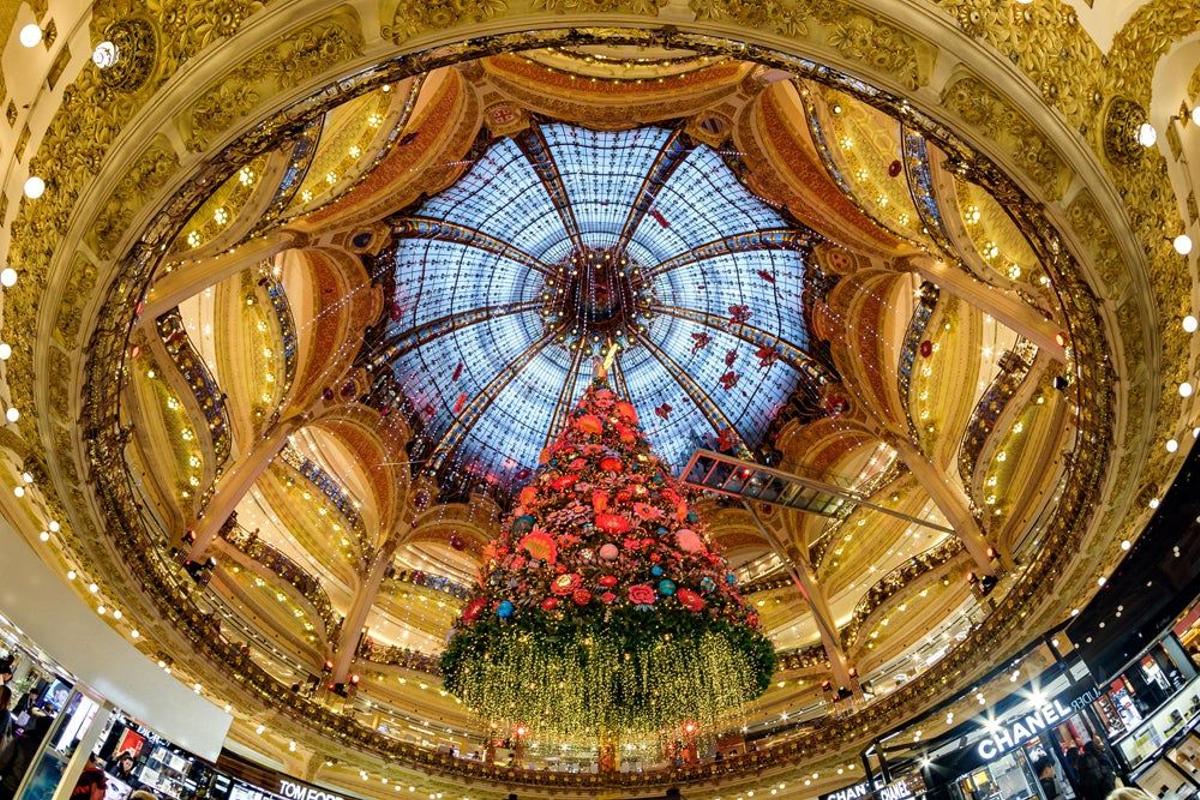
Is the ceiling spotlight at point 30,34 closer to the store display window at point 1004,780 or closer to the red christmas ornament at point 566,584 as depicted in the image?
the red christmas ornament at point 566,584

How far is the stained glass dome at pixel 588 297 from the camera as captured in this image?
56.0 feet

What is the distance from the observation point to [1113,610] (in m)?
7.21

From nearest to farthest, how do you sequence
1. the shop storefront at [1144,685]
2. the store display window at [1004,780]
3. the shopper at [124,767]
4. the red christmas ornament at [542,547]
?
the shop storefront at [1144,685], the shopper at [124,767], the store display window at [1004,780], the red christmas ornament at [542,547]

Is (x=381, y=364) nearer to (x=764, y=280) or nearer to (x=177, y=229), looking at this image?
(x=764, y=280)

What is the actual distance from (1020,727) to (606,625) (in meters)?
4.13

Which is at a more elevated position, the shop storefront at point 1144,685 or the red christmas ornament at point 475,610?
the red christmas ornament at point 475,610

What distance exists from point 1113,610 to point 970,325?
350 inches

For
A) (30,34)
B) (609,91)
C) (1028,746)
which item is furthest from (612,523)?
(609,91)

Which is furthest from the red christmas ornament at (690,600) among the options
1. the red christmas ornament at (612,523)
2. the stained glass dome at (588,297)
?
the stained glass dome at (588,297)

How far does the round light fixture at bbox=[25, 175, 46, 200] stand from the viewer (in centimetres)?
589

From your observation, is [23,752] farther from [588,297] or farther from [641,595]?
[588,297]

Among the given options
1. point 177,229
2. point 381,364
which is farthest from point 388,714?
point 177,229

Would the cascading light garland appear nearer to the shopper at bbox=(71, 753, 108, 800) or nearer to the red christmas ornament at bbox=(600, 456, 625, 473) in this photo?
the red christmas ornament at bbox=(600, 456, 625, 473)

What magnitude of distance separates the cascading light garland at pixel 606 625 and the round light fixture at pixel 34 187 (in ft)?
19.6
